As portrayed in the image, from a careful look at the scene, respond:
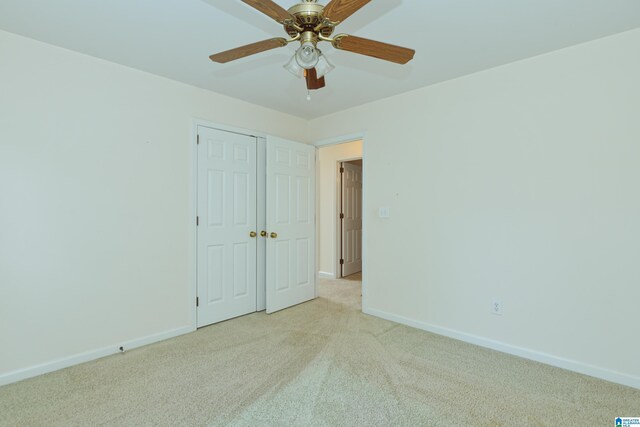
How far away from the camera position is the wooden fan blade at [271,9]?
3.90ft

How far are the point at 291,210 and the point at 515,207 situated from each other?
232 centimetres

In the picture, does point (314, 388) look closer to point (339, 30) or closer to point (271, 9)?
point (271, 9)

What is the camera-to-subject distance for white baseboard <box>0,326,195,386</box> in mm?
2125

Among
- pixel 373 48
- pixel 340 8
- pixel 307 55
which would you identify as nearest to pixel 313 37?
pixel 307 55

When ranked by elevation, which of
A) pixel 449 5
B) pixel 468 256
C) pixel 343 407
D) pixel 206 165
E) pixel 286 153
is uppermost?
pixel 449 5

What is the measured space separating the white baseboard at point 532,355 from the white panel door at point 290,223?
1193mm

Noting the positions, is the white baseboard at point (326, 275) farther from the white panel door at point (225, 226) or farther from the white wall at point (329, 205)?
the white panel door at point (225, 226)

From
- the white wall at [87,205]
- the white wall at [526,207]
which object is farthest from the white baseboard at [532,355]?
the white wall at [87,205]

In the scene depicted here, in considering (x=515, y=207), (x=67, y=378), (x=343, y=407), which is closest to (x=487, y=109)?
(x=515, y=207)

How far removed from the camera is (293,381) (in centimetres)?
211

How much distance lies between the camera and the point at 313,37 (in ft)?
4.57

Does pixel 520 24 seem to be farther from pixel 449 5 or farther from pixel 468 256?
pixel 468 256

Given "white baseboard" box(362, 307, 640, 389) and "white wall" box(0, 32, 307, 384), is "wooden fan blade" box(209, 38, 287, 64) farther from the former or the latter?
"white baseboard" box(362, 307, 640, 389)

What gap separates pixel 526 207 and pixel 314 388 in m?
2.14
